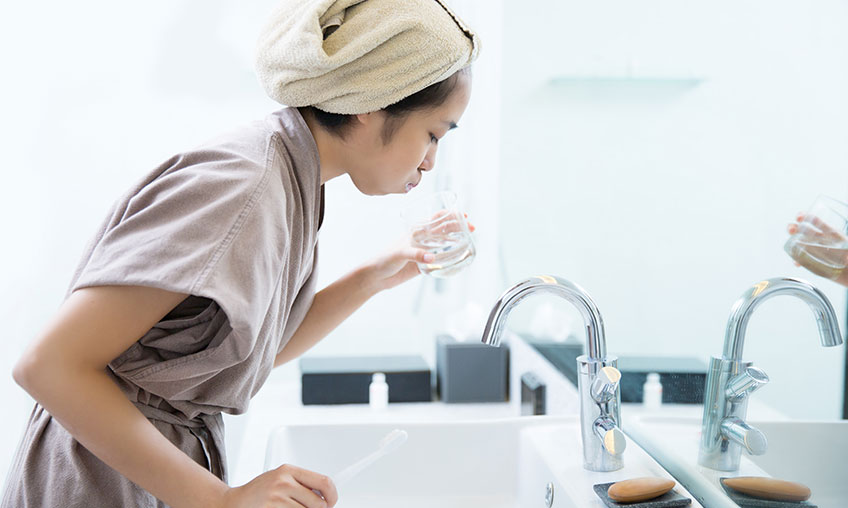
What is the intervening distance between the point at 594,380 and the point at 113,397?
0.51 metres

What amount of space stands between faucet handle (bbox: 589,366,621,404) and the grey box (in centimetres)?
92

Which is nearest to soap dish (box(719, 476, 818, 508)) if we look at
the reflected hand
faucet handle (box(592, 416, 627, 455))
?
faucet handle (box(592, 416, 627, 455))

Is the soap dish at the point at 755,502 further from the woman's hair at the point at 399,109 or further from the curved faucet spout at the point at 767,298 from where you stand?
the woman's hair at the point at 399,109

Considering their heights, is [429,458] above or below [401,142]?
below

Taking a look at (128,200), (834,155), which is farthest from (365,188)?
(834,155)

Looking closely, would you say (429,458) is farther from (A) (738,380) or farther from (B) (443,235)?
(A) (738,380)

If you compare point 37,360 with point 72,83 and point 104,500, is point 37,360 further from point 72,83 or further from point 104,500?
point 72,83

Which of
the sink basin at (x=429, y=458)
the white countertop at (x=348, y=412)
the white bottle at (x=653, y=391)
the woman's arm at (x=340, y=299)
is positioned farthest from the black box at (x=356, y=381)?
the white bottle at (x=653, y=391)

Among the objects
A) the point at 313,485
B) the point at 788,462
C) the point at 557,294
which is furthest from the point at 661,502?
the point at 313,485

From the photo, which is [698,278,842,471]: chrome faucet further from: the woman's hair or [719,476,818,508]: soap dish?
the woman's hair

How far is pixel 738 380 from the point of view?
30.2 inches

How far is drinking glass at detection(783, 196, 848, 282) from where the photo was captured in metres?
0.69

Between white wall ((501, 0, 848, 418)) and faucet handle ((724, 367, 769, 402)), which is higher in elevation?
white wall ((501, 0, 848, 418))

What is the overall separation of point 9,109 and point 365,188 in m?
1.70
